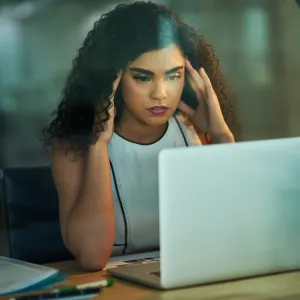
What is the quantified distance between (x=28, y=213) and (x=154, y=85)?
436mm

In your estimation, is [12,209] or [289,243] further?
[12,209]

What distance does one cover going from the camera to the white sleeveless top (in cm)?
198

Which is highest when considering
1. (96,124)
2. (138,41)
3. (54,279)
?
(138,41)

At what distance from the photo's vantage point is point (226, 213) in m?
1.57

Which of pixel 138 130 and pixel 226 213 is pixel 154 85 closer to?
pixel 138 130

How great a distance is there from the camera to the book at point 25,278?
5.25 feet

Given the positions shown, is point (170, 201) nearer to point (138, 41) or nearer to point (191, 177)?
point (191, 177)

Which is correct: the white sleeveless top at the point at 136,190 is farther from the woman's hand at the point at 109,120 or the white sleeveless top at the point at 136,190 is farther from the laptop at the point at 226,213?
the laptop at the point at 226,213

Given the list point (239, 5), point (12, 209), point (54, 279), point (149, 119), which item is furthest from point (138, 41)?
point (54, 279)

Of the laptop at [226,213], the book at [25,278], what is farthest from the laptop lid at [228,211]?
the book at [25,278]

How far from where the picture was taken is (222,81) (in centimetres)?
212

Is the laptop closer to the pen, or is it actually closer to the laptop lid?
the laptop lid

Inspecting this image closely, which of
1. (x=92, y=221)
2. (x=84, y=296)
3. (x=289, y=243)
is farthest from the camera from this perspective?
(x=92, y=221)

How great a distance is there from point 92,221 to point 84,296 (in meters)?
0.41
